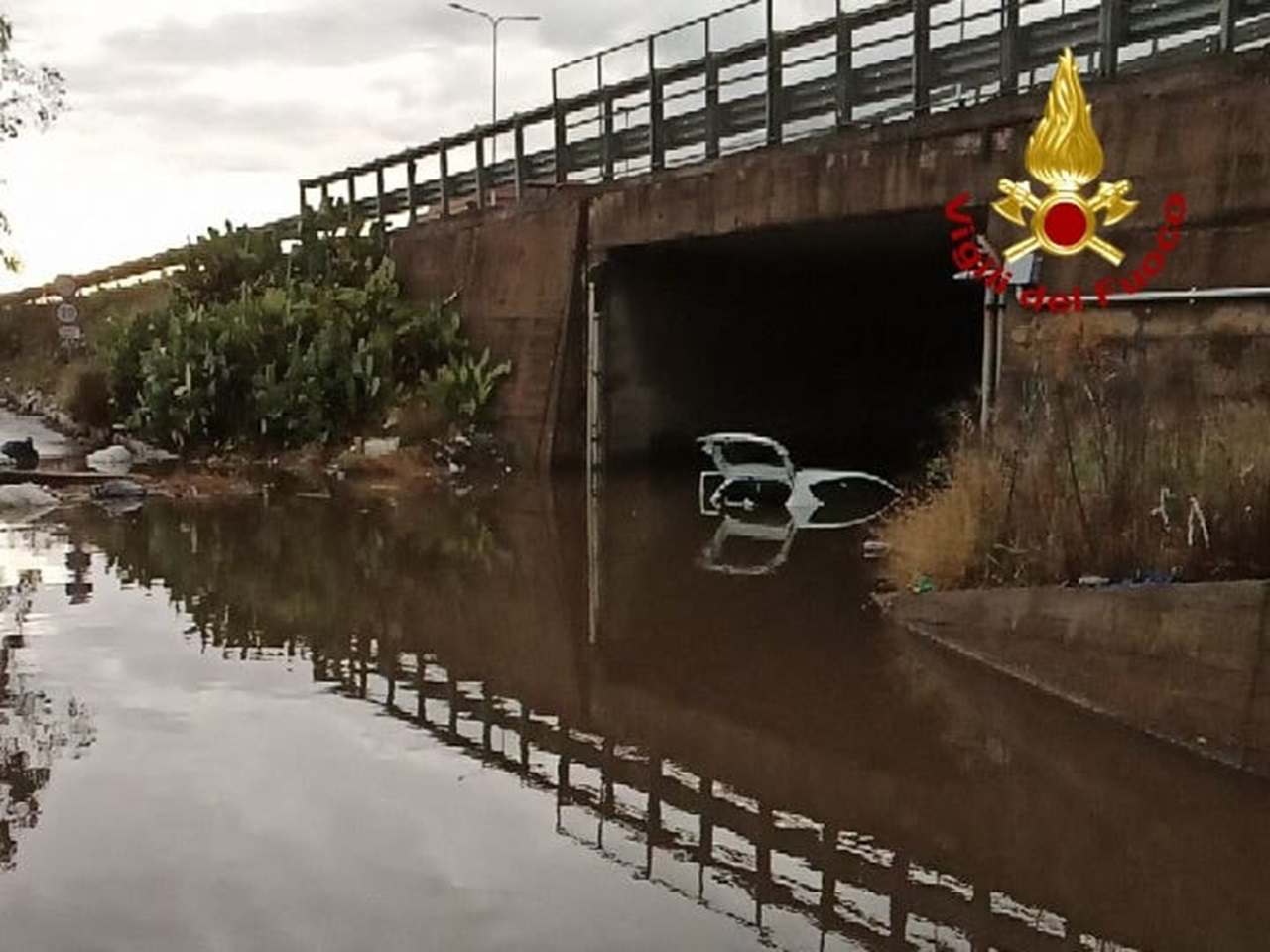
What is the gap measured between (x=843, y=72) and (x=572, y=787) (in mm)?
11712

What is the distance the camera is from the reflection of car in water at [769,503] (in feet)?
45.0

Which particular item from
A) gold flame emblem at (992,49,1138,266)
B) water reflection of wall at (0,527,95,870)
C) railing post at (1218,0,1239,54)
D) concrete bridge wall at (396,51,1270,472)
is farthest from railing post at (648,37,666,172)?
water reflection of wall at (0,527,95,870)

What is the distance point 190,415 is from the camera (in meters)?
23.3

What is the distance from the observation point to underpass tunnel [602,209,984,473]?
813 inches

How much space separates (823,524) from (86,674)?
29.5 ft

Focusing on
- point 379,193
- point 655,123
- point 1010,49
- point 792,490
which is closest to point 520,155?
point 655,123

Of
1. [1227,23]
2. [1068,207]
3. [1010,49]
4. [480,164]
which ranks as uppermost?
[480,164]

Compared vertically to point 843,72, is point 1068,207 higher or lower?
lower

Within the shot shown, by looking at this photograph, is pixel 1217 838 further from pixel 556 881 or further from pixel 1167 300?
pixel 1167 300

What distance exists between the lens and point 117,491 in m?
18.8

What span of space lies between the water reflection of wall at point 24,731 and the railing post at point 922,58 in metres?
10.3

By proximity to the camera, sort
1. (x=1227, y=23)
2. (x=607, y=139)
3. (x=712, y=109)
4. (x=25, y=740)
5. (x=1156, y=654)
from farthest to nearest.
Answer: (x=607, y=139), (x=712, y=109), (x=1227, y=23), (x=25, y=740), (x=1156, y=654)

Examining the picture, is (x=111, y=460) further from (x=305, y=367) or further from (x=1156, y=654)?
(x=1156, y=654)

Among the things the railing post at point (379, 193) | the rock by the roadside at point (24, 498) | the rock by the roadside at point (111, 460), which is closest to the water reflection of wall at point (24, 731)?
the rock by the roadside at point (24, 498)
